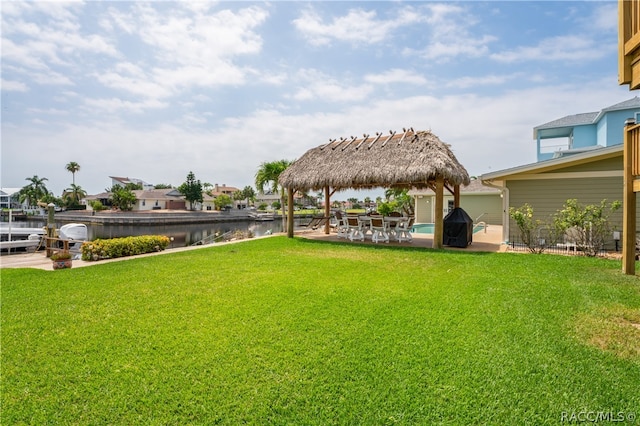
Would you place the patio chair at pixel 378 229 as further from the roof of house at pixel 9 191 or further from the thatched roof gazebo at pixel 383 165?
the roof of house at pixel 9 191

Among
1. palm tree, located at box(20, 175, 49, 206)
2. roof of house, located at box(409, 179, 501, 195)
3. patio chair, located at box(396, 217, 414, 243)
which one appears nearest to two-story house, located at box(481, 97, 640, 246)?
patio chair, located at box(396, 217, 414, 243)

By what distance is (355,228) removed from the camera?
12.3 m

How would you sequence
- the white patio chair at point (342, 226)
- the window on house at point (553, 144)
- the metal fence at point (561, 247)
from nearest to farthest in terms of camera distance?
the metal fence at point (561, 247)
the white patio chair at point (342, 226)
the window on house at point (553, 144)

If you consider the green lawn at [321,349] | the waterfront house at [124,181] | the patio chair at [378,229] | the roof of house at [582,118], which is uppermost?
the waterfront house at [124,181]

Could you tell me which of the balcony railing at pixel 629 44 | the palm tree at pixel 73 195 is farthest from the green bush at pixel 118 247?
the palm tree at pixel 73 195

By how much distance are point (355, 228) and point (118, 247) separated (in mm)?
7777

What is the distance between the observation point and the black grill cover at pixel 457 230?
10.1 m

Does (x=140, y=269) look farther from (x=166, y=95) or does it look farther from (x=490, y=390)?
(x=166, y=95)

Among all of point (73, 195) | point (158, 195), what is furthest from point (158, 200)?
point (73, 195)

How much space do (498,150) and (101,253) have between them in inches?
921

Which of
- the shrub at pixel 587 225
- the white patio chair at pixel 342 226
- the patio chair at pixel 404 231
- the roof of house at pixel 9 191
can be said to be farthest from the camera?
the roof of house at pixel 9 191

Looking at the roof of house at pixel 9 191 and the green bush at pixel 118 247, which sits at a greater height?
the roof of house at pixel 9 191

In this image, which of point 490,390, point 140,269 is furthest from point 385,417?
point 140,269

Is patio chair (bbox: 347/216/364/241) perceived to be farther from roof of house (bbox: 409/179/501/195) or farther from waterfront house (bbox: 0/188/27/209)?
waterfront house (bbox: 0/188/27/209)
